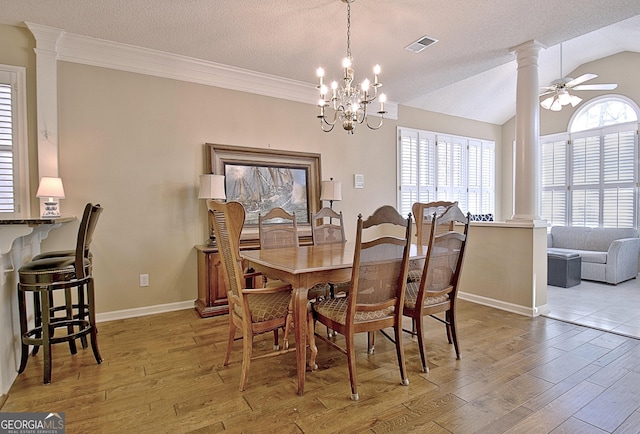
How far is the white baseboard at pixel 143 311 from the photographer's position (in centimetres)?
346

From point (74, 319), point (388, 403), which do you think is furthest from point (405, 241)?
point (74, 319)

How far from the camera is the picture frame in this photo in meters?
4.01

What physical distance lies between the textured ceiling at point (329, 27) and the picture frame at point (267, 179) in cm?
100

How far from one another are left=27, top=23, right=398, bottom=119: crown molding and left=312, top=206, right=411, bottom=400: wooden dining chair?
9.29ft

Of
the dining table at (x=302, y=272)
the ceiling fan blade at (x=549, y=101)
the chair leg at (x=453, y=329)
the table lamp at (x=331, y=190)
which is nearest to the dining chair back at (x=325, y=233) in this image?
the dining table at (x=302, y=272)

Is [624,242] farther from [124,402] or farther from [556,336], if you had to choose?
[124,402]

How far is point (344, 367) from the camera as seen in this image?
242 cm

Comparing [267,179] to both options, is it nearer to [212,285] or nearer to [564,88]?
[212,285]

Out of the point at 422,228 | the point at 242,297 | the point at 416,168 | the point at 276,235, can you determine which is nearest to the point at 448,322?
the point at 422,228

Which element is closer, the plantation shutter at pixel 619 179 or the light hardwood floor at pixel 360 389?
the light hardwood floor at pixel 360 389

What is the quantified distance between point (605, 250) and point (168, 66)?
6603mm

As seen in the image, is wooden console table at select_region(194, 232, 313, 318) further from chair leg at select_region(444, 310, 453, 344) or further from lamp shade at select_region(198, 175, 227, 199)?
chair leg at select_region(444, 310, 453, 344)

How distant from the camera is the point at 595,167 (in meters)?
5.89

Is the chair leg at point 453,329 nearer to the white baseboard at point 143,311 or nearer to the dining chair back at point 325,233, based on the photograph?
the dining chair back at point 325,233
